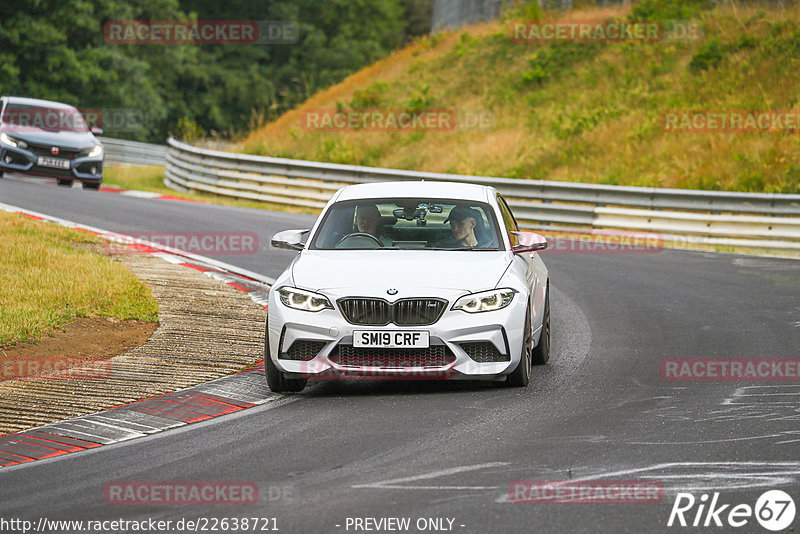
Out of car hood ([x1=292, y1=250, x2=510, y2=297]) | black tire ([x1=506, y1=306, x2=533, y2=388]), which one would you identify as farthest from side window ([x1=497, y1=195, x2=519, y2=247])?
black tire ([x1=506, y1=306, x2=533, y2=388])

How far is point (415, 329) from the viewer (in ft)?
27.3

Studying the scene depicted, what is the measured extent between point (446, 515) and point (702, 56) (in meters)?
26.8

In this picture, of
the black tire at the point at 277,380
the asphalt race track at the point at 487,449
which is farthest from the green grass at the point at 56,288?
the asphalt race track at the point at 487,449

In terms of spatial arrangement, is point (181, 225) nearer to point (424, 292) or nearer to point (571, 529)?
point (424, 292)

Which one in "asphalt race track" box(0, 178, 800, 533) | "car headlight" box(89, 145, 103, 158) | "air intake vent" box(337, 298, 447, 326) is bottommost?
"asphalt race track" box(0, 178, 800, 533)

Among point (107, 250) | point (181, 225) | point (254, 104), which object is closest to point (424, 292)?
point (107, 250)

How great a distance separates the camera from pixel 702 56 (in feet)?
99.9

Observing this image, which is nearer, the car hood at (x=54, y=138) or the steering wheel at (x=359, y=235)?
the steering wheel at (x=359, y=235)

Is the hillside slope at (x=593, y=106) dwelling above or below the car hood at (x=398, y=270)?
above

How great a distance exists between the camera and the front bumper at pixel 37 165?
25094mm

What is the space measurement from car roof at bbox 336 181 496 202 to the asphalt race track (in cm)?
159

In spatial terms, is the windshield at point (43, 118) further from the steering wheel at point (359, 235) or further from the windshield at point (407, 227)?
the steering wheel at point (359, 235)

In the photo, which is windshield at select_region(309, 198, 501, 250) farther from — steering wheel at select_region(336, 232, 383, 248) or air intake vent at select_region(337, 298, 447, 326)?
air intake vent at select_region(337, 298, 447, 326)

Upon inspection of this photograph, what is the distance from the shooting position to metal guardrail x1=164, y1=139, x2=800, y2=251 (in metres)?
20.1
